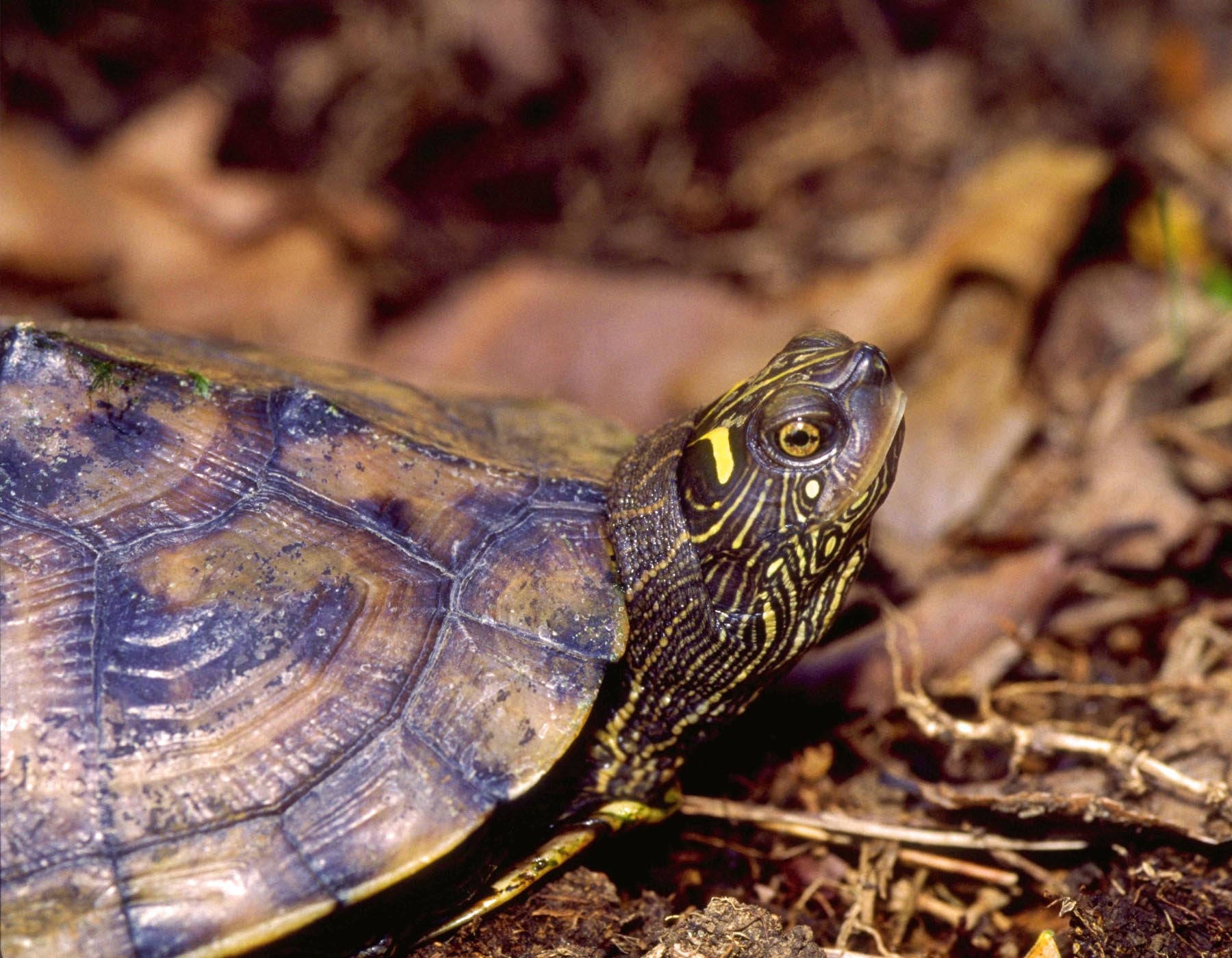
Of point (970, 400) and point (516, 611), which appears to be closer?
point (516, 611)

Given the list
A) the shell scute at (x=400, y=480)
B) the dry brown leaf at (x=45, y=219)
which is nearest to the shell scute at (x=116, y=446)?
the shell scute at (x=400, y=480)

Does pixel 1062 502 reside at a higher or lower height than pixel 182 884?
higher

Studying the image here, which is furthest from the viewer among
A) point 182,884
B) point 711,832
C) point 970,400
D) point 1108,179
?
point 1108,179

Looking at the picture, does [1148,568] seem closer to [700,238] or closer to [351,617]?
[351,617]

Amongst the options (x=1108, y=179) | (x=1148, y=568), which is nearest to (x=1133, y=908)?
(x=1148, y=568)

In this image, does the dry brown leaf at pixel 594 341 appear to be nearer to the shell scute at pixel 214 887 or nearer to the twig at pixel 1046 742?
the twig at pixel 1046 742

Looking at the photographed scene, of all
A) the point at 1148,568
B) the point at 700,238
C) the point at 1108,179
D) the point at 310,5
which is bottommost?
the point at 1148,568
